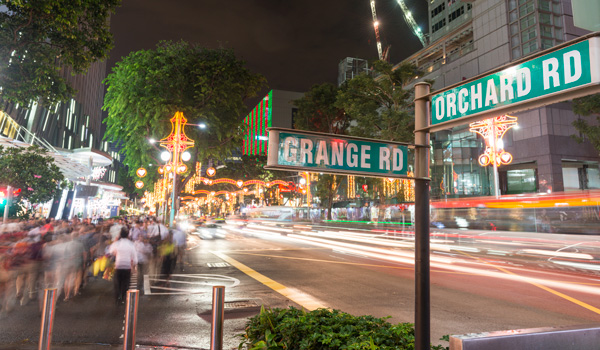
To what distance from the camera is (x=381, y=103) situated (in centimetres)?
3266

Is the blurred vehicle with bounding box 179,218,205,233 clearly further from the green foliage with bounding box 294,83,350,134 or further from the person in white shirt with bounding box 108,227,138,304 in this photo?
the person in white shirt with bounding box 108,227,138,304

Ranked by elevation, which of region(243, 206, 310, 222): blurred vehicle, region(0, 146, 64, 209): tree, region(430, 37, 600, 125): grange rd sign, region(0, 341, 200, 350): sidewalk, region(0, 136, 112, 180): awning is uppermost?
region(0, 136, 112, 180): awning

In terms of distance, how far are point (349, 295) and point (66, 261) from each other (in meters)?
8.01

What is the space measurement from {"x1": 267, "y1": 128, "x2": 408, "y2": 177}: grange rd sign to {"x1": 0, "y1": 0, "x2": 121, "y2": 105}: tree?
1031 centimetres

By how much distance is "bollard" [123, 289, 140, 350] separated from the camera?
13.0ft

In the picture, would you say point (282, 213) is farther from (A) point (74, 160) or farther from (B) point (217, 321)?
(B) point (217, 321)

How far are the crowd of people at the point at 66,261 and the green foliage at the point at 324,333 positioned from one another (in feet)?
17.1

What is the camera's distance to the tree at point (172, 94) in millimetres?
19062

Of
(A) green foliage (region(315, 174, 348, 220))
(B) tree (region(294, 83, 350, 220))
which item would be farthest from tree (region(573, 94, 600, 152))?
(B) tree (region(294, 83, 350, 220))

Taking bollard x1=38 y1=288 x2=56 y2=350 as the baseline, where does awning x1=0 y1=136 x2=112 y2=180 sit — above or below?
above

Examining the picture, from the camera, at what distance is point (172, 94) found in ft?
65.2

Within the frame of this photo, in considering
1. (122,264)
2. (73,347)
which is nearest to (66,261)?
(122,264)

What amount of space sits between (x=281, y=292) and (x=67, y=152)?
27.7 meters

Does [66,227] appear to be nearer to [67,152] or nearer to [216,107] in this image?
[216,107]
